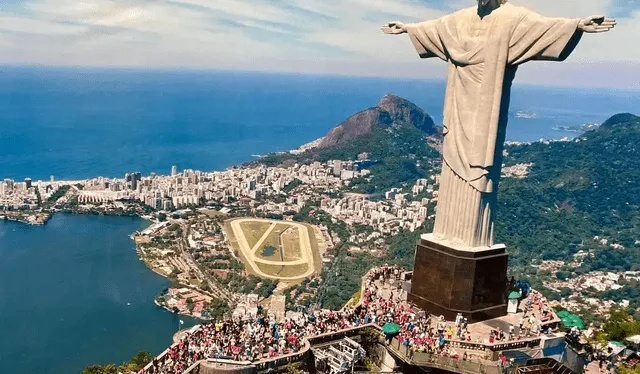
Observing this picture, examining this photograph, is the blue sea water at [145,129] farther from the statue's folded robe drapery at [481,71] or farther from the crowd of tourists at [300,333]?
the statue's folded robe drapery at [481,71]

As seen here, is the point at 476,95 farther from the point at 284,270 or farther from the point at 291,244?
the point at 291,244

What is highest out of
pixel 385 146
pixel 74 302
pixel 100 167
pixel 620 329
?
pixel 385 146

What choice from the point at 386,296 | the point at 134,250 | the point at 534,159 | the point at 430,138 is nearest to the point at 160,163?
the point at 430,138

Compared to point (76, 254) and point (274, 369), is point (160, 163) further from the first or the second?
point (274, 369)

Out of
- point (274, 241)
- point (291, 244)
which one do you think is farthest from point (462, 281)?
point (274, 241)

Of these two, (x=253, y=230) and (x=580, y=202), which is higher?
(x=580, y=202)

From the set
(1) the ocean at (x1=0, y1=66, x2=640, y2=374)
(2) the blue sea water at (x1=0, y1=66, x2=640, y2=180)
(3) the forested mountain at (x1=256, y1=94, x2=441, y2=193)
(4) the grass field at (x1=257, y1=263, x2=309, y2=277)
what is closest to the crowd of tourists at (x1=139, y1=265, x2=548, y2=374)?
(1) the ocean at (x1=0, y1=66, x2=640, y2=374)
